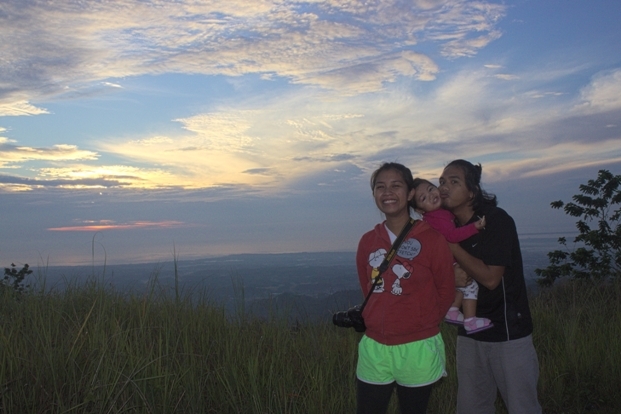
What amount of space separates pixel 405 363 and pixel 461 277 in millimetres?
760

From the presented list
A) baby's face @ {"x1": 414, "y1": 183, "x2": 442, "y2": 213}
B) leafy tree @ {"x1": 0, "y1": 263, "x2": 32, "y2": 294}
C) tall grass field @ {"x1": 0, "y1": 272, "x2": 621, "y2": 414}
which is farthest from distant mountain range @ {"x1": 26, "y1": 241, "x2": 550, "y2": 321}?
baby's face @ {"x1": 414, "y1": 183, "x2": 442, "y2": 213}

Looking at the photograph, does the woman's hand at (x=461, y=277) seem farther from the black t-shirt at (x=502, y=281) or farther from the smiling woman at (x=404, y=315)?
the smiling woman at (x=404, y=315)

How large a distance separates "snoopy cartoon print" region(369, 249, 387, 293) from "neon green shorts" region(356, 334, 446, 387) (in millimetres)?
337

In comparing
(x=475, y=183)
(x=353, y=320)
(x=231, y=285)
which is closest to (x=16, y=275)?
(x=231, y=285)

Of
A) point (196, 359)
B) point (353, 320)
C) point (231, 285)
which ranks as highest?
point (231, 285)

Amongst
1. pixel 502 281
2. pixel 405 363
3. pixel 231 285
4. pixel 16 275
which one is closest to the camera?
pixel 405 363

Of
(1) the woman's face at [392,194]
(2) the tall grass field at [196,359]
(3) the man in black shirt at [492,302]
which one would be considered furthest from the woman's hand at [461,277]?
(2) the tall grass field at [196,359]

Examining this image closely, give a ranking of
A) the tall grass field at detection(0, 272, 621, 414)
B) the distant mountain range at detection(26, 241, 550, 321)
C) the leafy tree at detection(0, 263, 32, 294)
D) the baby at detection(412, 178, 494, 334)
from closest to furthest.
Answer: the baby at detection(412, 178, 494, 334)
the tall grass field at detection(0, 272, 621, 414)
the distant mountain range at detection(26, 241, 550, 321)
the leafy tree at detection(0, 263, 32, 294)

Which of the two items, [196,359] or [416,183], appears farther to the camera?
[196,359]

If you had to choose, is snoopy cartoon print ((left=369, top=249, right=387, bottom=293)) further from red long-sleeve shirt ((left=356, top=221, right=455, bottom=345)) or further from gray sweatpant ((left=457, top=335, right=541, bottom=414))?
gray sweatpant ((left=457, top=335, right=541, bottom=414))

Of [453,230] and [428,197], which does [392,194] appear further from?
[453,230]

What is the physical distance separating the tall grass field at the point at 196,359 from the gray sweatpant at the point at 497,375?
51.4 inches

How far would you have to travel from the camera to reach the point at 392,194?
11.4 feet

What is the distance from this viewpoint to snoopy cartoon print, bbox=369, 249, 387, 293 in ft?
11.1
